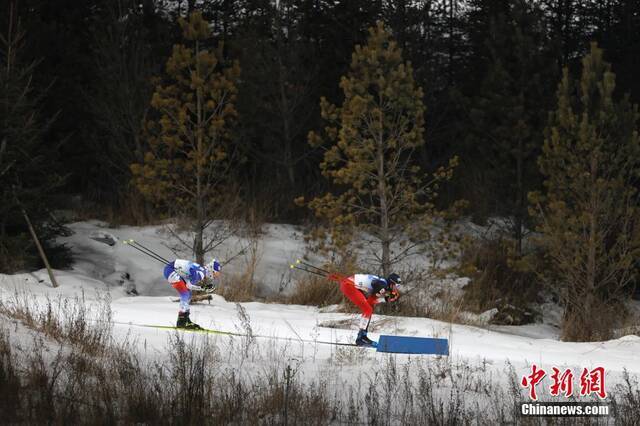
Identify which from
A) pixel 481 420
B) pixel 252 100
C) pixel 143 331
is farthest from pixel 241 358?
pixel 252 100

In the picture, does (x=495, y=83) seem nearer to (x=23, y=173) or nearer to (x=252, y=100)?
(x=252, y=100)

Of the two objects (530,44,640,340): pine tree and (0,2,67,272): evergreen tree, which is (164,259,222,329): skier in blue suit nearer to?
(0,2,67,272): evergreen tree

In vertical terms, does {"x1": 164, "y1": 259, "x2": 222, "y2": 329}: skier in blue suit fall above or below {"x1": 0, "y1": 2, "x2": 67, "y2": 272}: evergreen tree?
below

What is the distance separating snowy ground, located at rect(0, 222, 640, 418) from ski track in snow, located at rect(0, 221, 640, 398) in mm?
13

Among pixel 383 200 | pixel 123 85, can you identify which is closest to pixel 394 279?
pixel 383 200

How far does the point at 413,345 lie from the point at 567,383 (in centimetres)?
211

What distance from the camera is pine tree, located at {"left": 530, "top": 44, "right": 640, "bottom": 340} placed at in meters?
13.6

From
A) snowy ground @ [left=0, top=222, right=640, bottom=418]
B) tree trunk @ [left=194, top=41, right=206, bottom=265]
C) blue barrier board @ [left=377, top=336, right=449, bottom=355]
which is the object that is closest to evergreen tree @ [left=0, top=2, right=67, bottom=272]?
snowy ground @ [left=0, top=222, right=640, bottom=418]

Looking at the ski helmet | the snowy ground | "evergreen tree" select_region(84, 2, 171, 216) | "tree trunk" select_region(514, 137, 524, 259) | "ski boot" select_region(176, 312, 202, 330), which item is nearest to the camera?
the snowy ground

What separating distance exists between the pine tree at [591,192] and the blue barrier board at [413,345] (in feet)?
19.4

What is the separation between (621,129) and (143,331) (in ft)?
34.9

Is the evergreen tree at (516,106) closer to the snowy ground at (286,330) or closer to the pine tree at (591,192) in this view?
the pine tree at (591,192)

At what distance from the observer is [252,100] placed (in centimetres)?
2064

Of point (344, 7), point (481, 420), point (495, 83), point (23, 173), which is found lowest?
point (481, 420)
